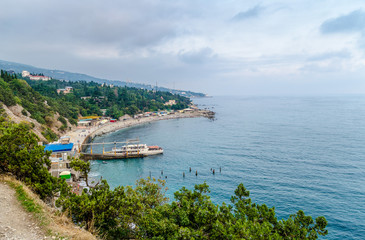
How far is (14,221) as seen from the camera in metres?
11.1

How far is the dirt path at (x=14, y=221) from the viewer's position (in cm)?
1031

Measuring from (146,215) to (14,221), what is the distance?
7.28 meters

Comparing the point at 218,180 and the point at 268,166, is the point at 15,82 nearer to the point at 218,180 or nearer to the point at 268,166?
the point at 218,180

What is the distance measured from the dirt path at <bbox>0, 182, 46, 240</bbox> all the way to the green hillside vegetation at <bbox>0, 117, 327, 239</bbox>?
1.99m

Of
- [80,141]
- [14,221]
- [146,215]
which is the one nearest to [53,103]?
[80,141]

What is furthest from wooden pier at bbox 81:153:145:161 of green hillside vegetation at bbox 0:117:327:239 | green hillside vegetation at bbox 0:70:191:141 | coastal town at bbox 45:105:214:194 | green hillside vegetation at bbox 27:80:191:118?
green hillside vegetation at bbox 0:117:327:239

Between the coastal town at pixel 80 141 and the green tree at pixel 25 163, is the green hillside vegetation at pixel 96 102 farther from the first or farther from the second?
the green tree at pixel 25 163

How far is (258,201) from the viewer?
30297 millimetres

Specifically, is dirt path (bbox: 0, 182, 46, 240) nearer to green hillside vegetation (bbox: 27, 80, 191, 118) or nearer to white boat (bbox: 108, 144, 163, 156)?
white boat (bbox: 108, 144, 163, 156)

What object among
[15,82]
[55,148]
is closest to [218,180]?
[55,148]

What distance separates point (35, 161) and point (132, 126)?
83.1 m

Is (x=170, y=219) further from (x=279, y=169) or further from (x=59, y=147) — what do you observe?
(x=59, y=147)

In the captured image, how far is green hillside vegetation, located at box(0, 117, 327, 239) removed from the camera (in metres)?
12.1

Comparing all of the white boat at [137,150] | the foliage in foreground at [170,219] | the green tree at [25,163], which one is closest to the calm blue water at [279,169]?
the white boat at [137,150]
